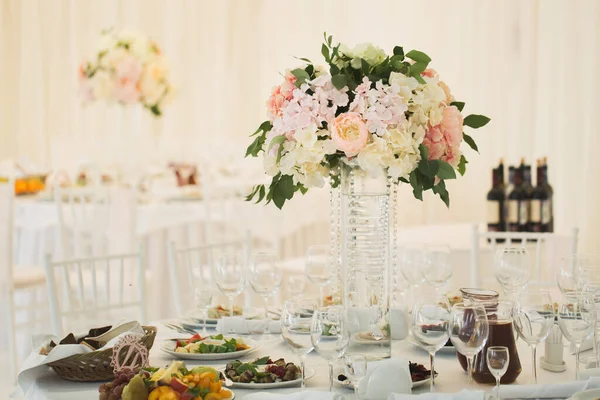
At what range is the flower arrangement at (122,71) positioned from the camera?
5727 millimetres

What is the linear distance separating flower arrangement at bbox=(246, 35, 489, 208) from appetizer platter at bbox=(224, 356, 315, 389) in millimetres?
423

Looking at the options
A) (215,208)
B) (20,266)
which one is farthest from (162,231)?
(20,266)

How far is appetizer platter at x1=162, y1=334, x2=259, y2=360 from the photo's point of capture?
2.00 m

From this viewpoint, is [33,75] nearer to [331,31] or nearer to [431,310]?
[331,31]

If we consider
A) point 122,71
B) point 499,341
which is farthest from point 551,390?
point 122,71

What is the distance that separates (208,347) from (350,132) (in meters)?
0.61

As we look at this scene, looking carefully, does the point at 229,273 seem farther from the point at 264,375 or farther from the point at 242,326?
the point at 264,375

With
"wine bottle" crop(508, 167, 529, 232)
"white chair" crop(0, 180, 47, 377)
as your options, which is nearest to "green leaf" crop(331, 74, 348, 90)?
"wine bottle" crop(508, 167, 529, 232)

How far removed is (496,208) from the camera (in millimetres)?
3746

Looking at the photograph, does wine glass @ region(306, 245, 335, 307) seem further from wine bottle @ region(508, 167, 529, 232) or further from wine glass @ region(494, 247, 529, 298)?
wine bottle @ region(508, 167, 529, 232)

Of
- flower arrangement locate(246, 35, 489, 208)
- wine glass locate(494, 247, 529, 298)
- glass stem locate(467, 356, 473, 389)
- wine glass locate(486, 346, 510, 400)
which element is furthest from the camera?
wine glass locate(494, 247, 529, 298)

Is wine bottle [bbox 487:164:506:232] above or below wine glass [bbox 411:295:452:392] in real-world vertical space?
above

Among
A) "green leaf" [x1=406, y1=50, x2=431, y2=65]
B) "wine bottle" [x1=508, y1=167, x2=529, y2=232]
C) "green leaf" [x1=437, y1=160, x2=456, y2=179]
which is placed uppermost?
"green leaf" [x1=406, y1=50, x2=431, y2=65]

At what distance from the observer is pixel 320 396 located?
5.16 feet
